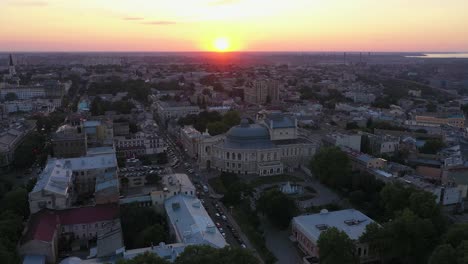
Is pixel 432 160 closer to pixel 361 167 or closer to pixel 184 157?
pixel 361 167

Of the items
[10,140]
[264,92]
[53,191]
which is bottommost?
[10,140]

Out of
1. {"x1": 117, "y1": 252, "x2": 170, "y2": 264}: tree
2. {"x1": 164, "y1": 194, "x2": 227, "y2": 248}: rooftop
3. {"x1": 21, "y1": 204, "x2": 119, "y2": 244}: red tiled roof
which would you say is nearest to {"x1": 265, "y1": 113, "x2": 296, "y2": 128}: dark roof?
{"x1": 164, "y1": 194, "x2": 227, "y2": 248}: rooftop

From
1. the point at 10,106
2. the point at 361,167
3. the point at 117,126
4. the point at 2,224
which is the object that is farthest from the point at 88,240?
the point at 10,106

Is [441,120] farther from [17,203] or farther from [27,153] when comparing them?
[17,203]

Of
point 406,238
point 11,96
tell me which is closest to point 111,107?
point 11,96

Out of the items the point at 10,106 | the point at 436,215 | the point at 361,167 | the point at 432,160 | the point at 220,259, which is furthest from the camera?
the point at 10,106

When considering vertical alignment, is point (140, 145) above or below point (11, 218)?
below

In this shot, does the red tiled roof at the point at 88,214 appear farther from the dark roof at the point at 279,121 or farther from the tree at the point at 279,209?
the dark roof at the point at 279,121
